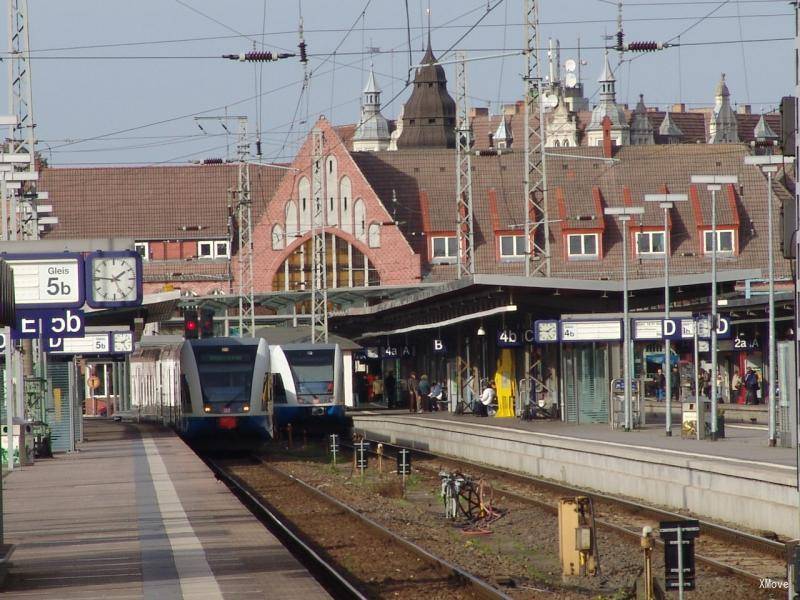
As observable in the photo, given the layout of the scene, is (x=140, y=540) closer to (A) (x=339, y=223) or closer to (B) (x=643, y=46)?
(B) (x=643, y=46)

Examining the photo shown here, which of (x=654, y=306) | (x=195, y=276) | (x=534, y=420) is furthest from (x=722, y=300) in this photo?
(x=195, y=276)

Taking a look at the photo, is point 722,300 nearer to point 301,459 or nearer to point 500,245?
point 301,459

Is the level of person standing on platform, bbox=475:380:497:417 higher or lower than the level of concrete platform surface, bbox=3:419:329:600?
higher

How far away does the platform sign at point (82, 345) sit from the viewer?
3681cm

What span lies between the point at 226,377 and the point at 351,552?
18.1m

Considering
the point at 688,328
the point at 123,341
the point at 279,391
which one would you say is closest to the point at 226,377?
the point at 123,341

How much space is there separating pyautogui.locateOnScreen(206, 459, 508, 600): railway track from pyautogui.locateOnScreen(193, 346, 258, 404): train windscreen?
735cm

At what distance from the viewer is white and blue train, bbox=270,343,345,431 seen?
4484cm

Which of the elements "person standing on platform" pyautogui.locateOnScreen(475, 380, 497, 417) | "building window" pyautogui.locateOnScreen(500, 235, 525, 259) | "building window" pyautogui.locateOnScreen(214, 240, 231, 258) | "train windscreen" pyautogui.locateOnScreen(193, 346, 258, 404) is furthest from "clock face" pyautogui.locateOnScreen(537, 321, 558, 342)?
"building window" pyautogui.locateOnScreen(214, 240, 231, 258)

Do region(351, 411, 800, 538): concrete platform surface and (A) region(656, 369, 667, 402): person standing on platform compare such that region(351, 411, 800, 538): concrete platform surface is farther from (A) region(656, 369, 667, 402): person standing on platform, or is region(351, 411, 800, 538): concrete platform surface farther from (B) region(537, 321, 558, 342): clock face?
(A) region(656, 369, 667, 402): person standing on platform

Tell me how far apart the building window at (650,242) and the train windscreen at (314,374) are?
48061mm

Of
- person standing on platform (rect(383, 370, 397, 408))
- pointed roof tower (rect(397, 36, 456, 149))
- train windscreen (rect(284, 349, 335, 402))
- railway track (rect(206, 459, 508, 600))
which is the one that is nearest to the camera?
railway track (rect(206, 459, 508, 600))

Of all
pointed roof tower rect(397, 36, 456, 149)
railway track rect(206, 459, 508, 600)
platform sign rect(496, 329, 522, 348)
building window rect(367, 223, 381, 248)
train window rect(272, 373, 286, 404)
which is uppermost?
pointed roof tower rect(397, 36, 456, 149)

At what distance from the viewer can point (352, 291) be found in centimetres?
7344
